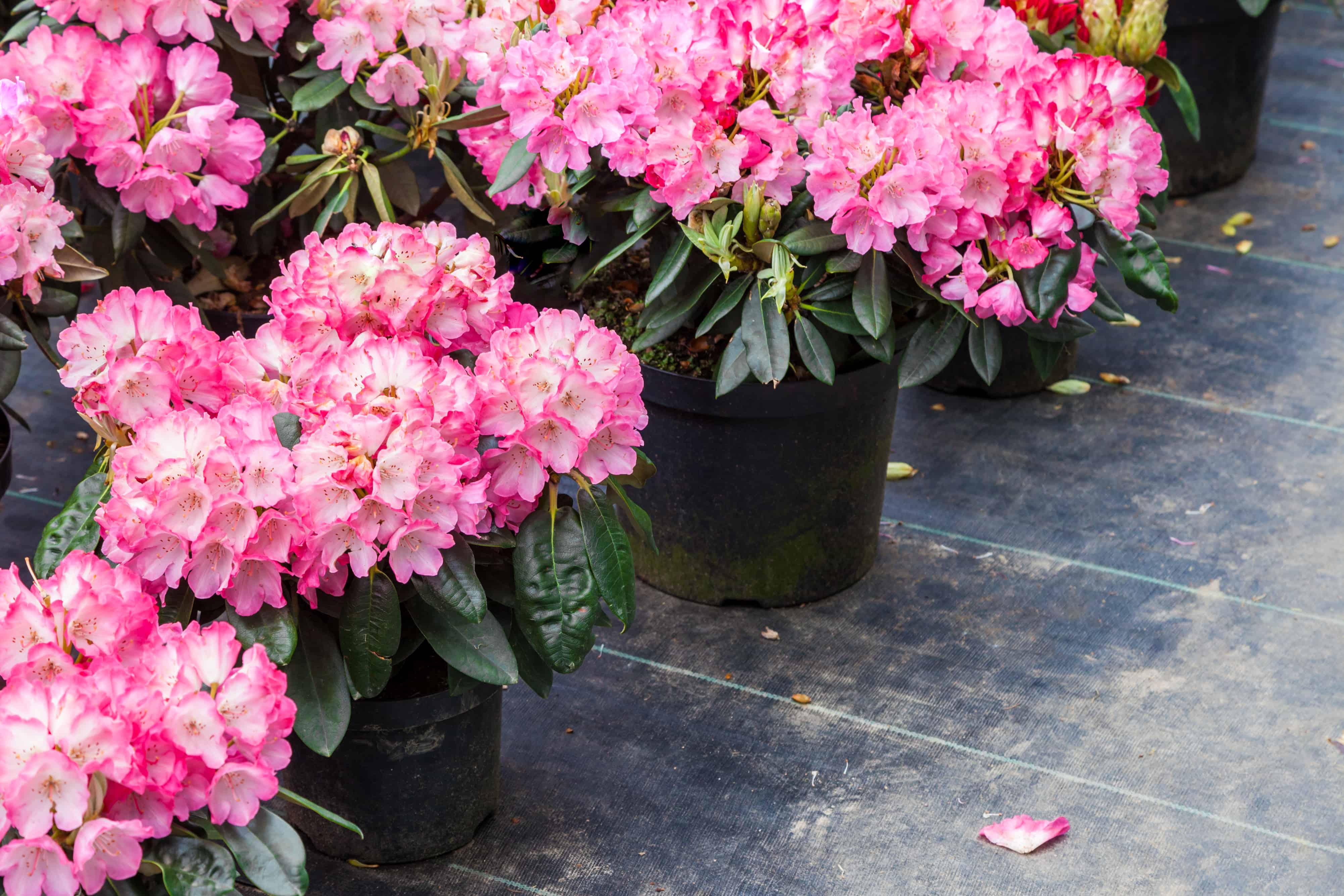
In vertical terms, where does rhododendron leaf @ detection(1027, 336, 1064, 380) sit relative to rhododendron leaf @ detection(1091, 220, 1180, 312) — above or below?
below

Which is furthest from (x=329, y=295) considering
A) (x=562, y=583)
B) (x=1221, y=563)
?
(x=1221, y=563)

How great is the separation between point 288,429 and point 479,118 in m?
0.64

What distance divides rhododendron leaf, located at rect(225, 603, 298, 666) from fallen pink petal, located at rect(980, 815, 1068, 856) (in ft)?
2.73

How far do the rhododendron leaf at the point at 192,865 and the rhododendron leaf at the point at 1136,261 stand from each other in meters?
1.22

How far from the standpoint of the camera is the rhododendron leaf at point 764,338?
1.61 m

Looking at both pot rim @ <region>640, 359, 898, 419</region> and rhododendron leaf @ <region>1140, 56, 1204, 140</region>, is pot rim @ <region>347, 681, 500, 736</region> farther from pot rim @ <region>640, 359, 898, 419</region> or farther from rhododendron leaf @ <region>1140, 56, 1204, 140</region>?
rhododendron leaf @ <region>1140, 56, 1204, 140</region>

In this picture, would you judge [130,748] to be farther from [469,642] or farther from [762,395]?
[762,395]

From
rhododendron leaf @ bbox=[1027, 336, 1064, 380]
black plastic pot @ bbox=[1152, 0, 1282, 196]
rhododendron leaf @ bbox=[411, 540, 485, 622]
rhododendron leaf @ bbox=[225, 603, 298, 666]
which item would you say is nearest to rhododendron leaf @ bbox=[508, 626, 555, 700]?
rhododendron leaf @ bbox=[411, 540, 485, 622]

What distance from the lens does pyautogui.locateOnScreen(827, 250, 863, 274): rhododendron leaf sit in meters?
1.61

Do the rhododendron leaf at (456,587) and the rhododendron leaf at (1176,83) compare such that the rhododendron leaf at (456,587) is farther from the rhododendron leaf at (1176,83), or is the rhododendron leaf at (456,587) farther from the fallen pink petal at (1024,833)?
the rhododendron leaf at (1176,83)

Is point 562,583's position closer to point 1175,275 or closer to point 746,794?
point 746,794

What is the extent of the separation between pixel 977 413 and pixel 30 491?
1.61 metres

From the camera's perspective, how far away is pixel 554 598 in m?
1.28

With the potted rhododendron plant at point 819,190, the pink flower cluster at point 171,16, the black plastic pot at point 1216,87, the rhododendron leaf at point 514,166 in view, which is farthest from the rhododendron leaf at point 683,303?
the black plastic pot at point 1216,87
